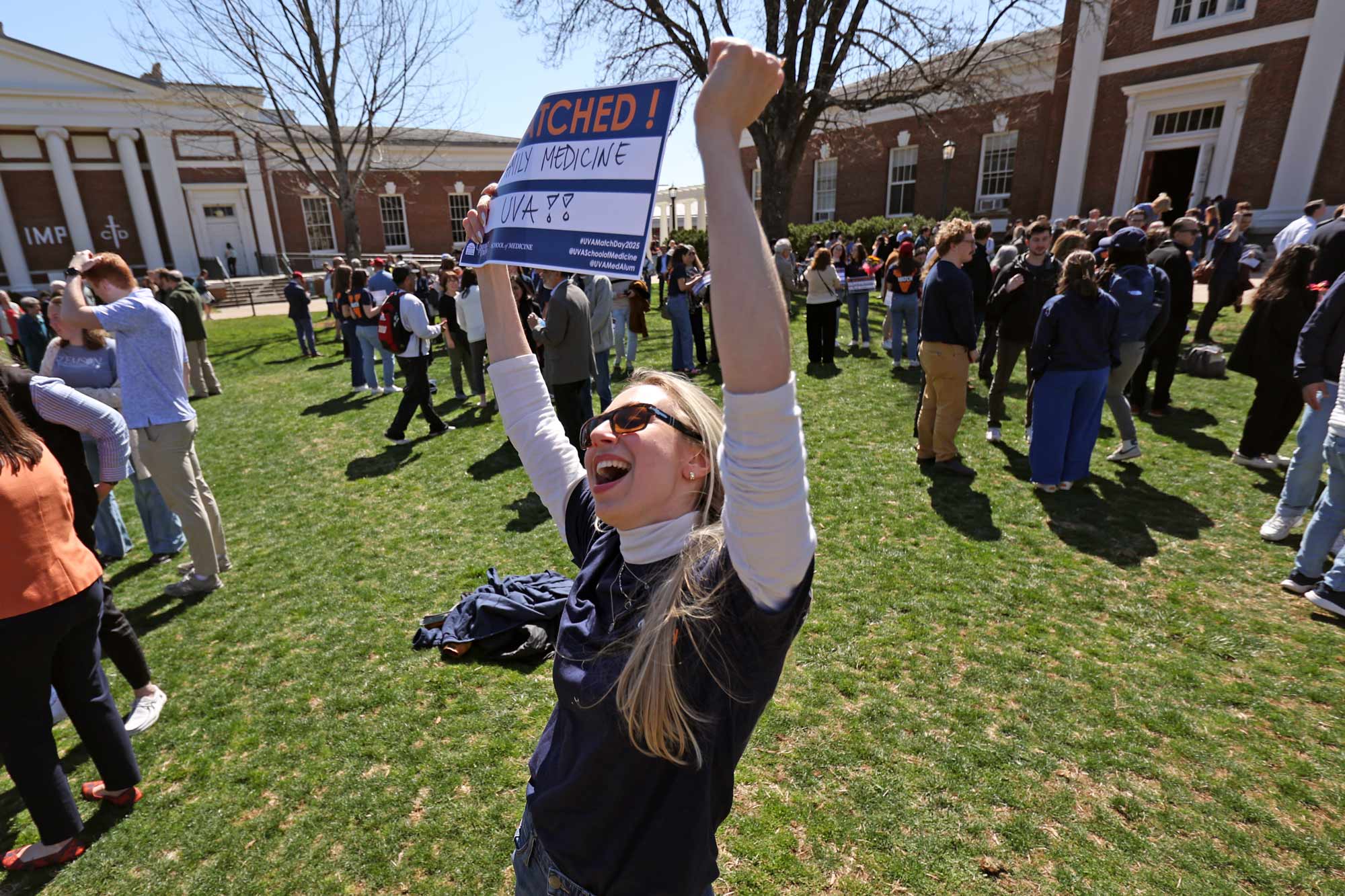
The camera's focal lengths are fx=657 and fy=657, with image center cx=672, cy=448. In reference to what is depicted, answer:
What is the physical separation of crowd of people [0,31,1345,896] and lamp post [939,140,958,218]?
13.3 metres

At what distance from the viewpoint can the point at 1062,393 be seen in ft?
19.1

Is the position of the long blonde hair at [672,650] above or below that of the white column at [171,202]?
below

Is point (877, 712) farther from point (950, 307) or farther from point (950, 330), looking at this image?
point (950, 307)

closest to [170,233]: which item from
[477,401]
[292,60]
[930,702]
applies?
[292,60]

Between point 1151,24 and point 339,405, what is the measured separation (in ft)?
84.8

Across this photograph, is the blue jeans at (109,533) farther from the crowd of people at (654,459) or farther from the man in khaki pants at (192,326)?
the man in khaki pants at (192,326)

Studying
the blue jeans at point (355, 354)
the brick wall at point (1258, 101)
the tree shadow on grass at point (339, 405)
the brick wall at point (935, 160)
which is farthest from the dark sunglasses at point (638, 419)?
the brick wall at point (1258, 101)

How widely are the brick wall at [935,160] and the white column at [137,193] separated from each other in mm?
29462

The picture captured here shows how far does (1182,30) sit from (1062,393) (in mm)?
22155

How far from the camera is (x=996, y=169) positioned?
26422mm

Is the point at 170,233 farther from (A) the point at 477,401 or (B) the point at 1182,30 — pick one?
(B) the point at 1182,30

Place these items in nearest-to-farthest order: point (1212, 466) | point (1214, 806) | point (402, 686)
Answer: point (1214, 806), point (402, 686), point (1212, 466)

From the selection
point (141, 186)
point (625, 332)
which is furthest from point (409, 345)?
point (141, 186)

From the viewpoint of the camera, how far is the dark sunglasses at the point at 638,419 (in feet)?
4.30
